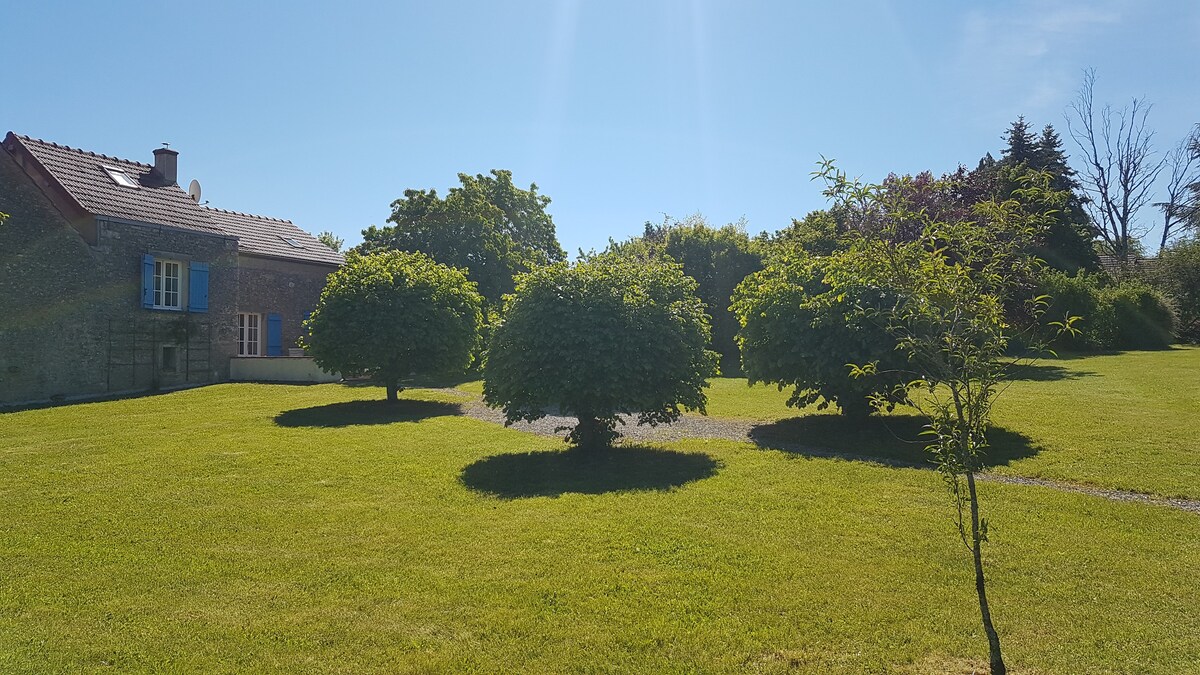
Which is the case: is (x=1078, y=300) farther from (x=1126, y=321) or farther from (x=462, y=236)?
(x=462, y=236)

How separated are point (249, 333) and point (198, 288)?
4.74m

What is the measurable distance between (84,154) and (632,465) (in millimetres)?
20802

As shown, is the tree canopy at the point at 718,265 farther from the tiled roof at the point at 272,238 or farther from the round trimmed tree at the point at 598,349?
the round trimmed tree at the point at 598,349

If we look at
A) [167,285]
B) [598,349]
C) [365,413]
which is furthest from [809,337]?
[167,285]

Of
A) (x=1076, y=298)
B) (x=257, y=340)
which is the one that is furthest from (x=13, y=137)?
(x=1076, y=298)

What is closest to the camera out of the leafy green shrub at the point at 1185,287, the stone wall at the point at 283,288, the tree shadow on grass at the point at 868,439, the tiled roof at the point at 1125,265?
the tree shadow on grass at the point at 868,439

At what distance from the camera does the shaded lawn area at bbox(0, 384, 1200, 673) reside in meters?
4.51

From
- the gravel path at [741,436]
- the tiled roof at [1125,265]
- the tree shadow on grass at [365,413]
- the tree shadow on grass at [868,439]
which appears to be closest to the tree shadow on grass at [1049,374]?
the tree shadow on grass at [868,439]

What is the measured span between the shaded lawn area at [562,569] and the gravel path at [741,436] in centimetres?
59

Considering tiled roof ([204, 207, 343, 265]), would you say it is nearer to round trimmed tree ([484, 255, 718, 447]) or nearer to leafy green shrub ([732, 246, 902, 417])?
round trimmed tree ([484, 255, 718, 447])

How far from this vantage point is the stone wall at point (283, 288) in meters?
26.0

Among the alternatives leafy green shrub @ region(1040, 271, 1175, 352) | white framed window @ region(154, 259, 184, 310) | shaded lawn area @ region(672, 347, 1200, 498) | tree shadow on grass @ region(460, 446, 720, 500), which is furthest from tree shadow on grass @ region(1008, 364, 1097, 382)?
white framed window @ region(154, 259, 184, 310)

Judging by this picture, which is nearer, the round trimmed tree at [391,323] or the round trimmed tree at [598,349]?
the round trimmed tree at [598,349]

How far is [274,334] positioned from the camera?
26.7 meters
